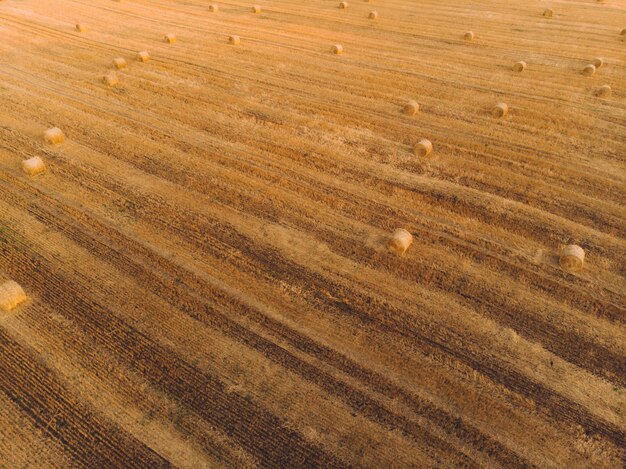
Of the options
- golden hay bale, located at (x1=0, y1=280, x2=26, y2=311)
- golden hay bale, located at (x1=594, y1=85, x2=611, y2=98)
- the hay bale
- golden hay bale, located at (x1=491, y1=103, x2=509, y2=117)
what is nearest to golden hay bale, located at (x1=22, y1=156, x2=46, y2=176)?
golden hay bale, located at (x1=0, y1=280, x2=26, y2=311)

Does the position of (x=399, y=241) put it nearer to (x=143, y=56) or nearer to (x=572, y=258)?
(x=572, y=258)

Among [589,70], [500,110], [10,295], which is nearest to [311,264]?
[10,295]

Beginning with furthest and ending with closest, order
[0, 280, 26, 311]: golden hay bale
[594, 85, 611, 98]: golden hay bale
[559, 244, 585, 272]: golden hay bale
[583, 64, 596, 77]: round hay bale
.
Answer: [583, 64, 596, 77]: round hay bale
[594, 85, 611, 98]: golden hay bale
[559, 244, 585, 272]: golden hay bale
[0, 280, 26, 311]: golden hay bale

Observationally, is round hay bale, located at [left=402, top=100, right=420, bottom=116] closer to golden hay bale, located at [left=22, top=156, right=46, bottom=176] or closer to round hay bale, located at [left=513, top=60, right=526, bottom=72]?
round hay bale, located at [left=513, top=60, right=526, bottom=72]

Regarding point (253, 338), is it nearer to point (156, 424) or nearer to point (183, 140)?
point (156, 424)

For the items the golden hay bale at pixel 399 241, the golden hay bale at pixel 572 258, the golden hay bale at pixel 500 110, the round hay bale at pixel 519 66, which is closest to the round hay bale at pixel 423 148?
the golden hay bale at pixel 500 110

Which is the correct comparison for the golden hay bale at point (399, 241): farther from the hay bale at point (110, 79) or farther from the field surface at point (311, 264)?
the hay bale at point (110, 79)

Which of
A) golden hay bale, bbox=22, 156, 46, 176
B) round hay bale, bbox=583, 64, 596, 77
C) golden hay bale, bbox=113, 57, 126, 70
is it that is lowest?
golden hay bale, bbox=22, 156, 46, 176
